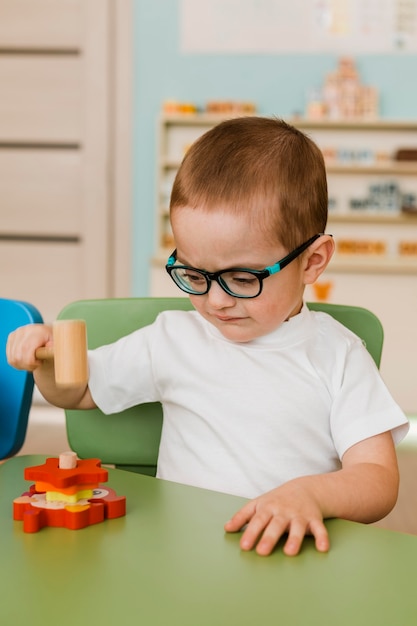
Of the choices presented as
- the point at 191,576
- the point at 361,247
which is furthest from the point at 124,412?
the point at 361,247

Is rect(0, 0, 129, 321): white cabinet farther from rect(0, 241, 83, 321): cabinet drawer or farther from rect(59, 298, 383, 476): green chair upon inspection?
rect(59, 298, 383, 476): green chair

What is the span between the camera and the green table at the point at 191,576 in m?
0.49

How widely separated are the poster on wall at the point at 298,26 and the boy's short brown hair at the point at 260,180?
3.30m

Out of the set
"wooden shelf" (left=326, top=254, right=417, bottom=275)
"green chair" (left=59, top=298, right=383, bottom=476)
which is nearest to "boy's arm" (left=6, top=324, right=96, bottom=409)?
"green chair" (left=59, top=298, right=383, bottom=476)

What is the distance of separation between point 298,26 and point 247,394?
11.2 ft

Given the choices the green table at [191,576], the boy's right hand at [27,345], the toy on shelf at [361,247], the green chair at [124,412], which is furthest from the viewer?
the toy on shelf at [361,247]

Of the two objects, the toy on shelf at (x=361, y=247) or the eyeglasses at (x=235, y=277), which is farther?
the toy on shelf at (x=361, y=247)

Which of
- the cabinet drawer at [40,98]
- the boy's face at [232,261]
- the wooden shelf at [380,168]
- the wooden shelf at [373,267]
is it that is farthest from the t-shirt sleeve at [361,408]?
the cabinet drawer at [40,98]

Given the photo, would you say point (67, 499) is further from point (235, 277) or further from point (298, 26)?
point (298, 26)

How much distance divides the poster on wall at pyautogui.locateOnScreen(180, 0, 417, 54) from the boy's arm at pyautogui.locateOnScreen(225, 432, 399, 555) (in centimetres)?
346

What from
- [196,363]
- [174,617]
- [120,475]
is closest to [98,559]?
[174,617]

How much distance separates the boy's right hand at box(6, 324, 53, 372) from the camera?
0.80 metres

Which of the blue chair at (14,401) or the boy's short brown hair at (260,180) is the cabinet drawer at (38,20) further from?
the boy's short brown hair at (260,180)

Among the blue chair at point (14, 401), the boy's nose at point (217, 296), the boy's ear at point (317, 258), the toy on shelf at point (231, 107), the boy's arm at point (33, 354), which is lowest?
the blue chair at point (14, 401)
